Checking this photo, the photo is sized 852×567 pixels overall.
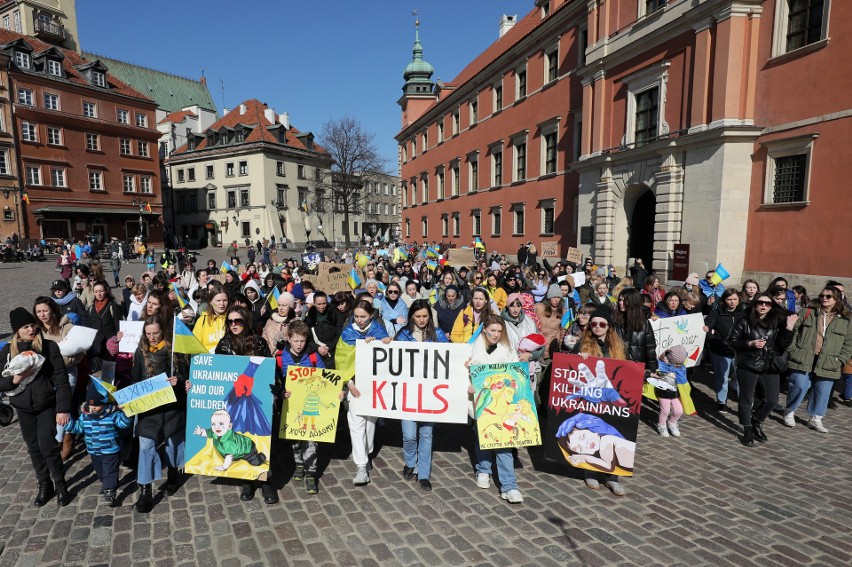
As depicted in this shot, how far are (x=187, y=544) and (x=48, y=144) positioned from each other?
48304 millimetres

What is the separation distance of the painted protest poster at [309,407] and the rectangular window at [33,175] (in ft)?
153

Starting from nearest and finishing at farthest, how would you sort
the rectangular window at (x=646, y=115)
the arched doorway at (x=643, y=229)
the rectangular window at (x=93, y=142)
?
the rectangular window at (x=646, y=115) < the arched doorway at (x=643, y=229) < the rectangular window at (x=93, y=142)

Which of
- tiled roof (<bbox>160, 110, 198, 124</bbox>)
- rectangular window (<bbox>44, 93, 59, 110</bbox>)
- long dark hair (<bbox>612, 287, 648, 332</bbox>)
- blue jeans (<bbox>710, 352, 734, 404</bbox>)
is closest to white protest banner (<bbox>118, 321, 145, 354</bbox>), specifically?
long dark hair (<bbox>612, 287, 648, 332</bbox>)

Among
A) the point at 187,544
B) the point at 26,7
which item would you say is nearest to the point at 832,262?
the point at 187,544

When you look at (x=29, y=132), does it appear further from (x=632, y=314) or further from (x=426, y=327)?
(x=632, y=314)

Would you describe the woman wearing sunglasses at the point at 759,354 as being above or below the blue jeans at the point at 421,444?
above

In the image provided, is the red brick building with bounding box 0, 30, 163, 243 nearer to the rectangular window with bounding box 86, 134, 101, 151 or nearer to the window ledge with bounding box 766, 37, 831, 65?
the rectangular window with bounding box 86, 134, 101, 151

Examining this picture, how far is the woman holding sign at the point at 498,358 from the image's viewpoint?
4816 mm

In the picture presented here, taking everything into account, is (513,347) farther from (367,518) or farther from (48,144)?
(48,144)

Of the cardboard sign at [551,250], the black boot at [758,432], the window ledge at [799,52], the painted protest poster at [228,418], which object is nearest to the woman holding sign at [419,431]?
the painted protest poster at [228,418]

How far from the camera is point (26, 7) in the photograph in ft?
162

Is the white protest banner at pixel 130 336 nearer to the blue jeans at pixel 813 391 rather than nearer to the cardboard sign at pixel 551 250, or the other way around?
the blue jeans at pixel 813 391

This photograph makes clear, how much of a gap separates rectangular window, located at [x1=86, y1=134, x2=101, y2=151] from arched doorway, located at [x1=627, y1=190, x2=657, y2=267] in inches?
1798

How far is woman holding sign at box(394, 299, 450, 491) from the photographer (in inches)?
202
